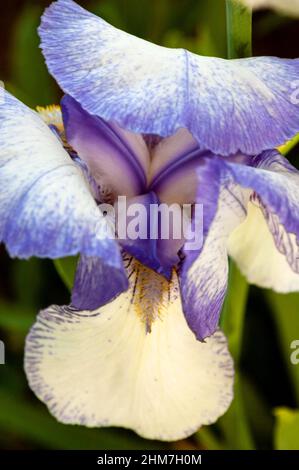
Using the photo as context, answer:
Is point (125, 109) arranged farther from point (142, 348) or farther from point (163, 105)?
point (142, 348)

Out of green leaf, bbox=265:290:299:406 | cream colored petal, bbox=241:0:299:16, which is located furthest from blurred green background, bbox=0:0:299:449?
cream colored petal, bbox=241:0:299:16

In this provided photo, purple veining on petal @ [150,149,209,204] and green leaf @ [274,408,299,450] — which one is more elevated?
purple veining on petal @ [150,149,209,204]

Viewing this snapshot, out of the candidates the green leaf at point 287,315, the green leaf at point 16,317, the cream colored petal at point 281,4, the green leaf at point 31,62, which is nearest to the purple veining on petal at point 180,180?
the cream colored petal at point 281,4

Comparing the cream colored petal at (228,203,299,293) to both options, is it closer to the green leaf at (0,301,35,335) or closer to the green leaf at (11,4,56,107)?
the green leaf at (0,301,35,335)

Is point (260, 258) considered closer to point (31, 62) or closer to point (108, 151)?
point (108, 151)

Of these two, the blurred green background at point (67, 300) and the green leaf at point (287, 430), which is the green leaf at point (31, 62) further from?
the green leaf at point (287, 430)

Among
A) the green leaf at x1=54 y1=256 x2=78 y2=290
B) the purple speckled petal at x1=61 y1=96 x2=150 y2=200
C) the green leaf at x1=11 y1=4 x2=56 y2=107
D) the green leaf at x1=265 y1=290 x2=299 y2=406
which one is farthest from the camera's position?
the green leaf at x1=11 y1=4 x2=56 y2=107

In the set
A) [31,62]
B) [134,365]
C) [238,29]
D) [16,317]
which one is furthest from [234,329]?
[31,62]
